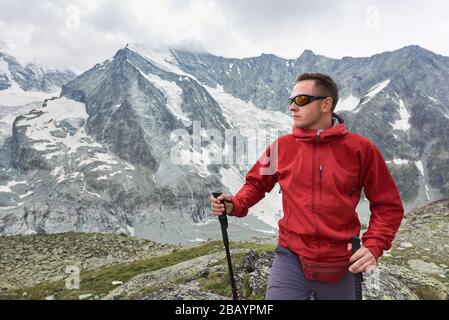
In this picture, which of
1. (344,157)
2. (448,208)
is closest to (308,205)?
(344,157)

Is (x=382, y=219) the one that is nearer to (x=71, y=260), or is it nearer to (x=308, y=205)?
(x=308, y=205)

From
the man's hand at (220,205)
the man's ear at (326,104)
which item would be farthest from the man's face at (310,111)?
the man's hand at (220,205)

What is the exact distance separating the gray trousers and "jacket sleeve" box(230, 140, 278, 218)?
1.08 meters

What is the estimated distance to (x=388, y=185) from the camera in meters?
5.50

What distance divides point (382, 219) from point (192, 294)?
638 centimetres

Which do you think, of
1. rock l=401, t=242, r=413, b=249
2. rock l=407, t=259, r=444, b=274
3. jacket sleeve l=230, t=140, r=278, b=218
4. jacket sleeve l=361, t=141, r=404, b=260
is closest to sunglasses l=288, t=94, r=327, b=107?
jacket sleeve l=230, t=140, r=278, b=218

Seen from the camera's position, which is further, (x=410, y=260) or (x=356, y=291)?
(x=410, y=260)

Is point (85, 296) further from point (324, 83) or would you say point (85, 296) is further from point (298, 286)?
point (324, 83)

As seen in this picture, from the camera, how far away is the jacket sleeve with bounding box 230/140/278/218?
20.5ft

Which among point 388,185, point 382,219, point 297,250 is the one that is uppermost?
point 388,185

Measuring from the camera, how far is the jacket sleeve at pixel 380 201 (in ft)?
17.7

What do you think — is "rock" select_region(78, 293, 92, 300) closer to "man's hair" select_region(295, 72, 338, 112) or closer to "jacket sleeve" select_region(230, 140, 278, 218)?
"jacket sleeve" select_region(230, 140, 278, 218)

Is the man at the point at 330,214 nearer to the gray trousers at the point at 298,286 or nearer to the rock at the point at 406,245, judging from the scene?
the gray trousers at the point at 298,286

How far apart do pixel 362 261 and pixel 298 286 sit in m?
0.95
